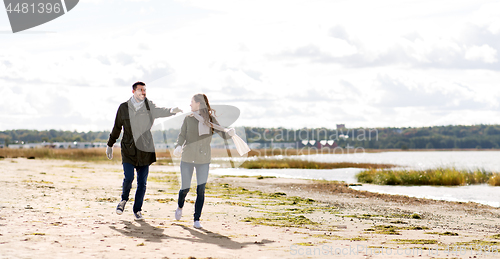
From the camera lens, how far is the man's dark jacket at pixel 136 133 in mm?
8031

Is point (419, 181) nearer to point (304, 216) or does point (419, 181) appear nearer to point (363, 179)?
point (363, 179)

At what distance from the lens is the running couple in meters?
7.68

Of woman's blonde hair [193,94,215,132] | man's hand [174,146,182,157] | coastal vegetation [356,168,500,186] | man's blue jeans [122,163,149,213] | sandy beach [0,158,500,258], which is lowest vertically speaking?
coastal vegetation [356,168,500,186]

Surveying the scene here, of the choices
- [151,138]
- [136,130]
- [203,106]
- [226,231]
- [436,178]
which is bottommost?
[436,178]

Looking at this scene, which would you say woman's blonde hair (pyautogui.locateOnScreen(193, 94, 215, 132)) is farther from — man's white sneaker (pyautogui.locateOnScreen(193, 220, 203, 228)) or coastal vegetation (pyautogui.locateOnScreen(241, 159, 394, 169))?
coastal vegetation (pyautogui.locateOnScreen(241, 159, 394, 169))

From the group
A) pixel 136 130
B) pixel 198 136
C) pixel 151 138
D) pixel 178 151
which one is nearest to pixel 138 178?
pixel 151 138

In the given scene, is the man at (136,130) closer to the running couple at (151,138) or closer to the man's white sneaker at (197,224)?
the running couple at (151,138)

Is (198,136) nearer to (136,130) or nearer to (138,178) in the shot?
(136,130)

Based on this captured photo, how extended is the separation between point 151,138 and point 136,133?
266 mm

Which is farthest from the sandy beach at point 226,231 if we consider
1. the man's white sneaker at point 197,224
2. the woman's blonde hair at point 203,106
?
the woman's blonde hair at point 203,106

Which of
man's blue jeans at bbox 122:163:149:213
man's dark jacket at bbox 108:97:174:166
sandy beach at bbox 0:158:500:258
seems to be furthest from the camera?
man's blue jeans at bbox 122:163:149:213

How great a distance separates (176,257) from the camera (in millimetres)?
5738

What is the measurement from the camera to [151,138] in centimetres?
819

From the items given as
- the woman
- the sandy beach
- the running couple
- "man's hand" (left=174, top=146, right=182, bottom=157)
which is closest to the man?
the running couple
